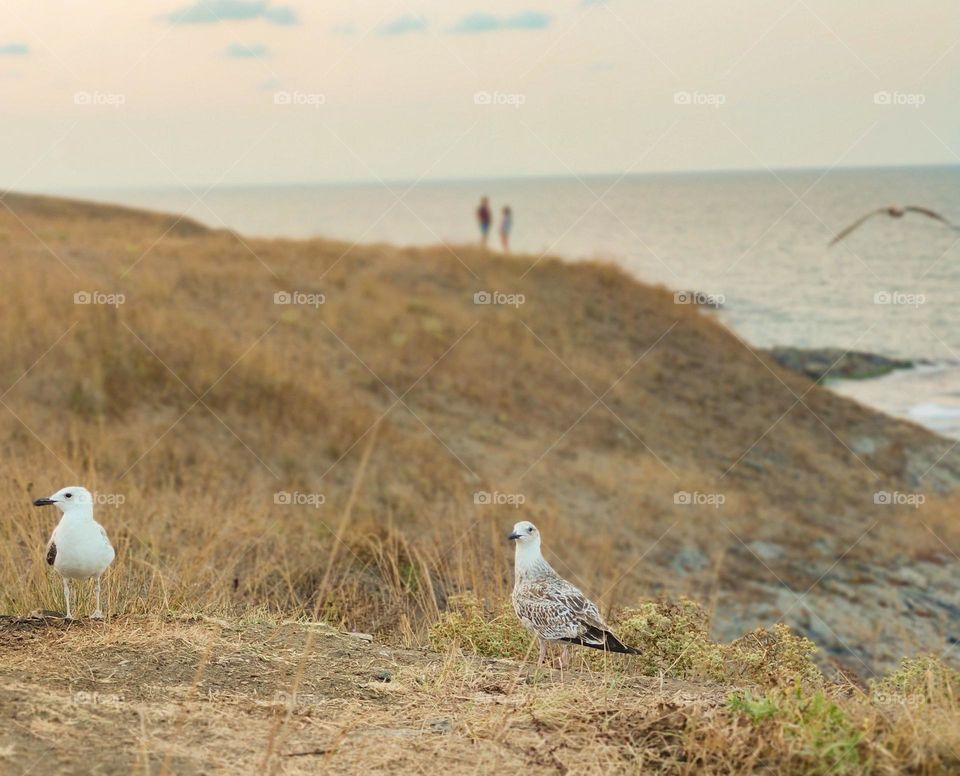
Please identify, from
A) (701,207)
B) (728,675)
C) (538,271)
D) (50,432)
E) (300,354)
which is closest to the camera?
(728,675)

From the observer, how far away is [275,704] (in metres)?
4.44

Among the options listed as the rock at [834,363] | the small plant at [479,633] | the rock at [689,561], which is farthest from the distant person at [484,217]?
the small plant at [479,633]

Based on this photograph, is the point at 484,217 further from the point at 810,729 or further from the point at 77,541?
the point at 810,729

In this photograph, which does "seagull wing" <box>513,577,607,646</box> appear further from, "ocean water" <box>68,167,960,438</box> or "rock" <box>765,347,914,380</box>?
"rock" <box>765,347,914,380</box>

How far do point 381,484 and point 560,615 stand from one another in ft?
43.2

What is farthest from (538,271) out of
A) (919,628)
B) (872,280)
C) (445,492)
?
(872,280)

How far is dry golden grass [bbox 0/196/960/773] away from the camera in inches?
174

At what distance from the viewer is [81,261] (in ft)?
86.6

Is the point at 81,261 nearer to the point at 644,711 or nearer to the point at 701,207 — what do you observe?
the point at 644,711

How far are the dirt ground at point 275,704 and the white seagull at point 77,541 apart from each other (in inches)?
11.6

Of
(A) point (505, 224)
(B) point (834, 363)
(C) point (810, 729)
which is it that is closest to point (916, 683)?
(C) point (810, 729)

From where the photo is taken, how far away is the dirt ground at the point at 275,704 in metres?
4.16

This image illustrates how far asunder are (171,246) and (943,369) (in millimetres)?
29606

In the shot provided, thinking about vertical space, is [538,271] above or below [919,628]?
above
